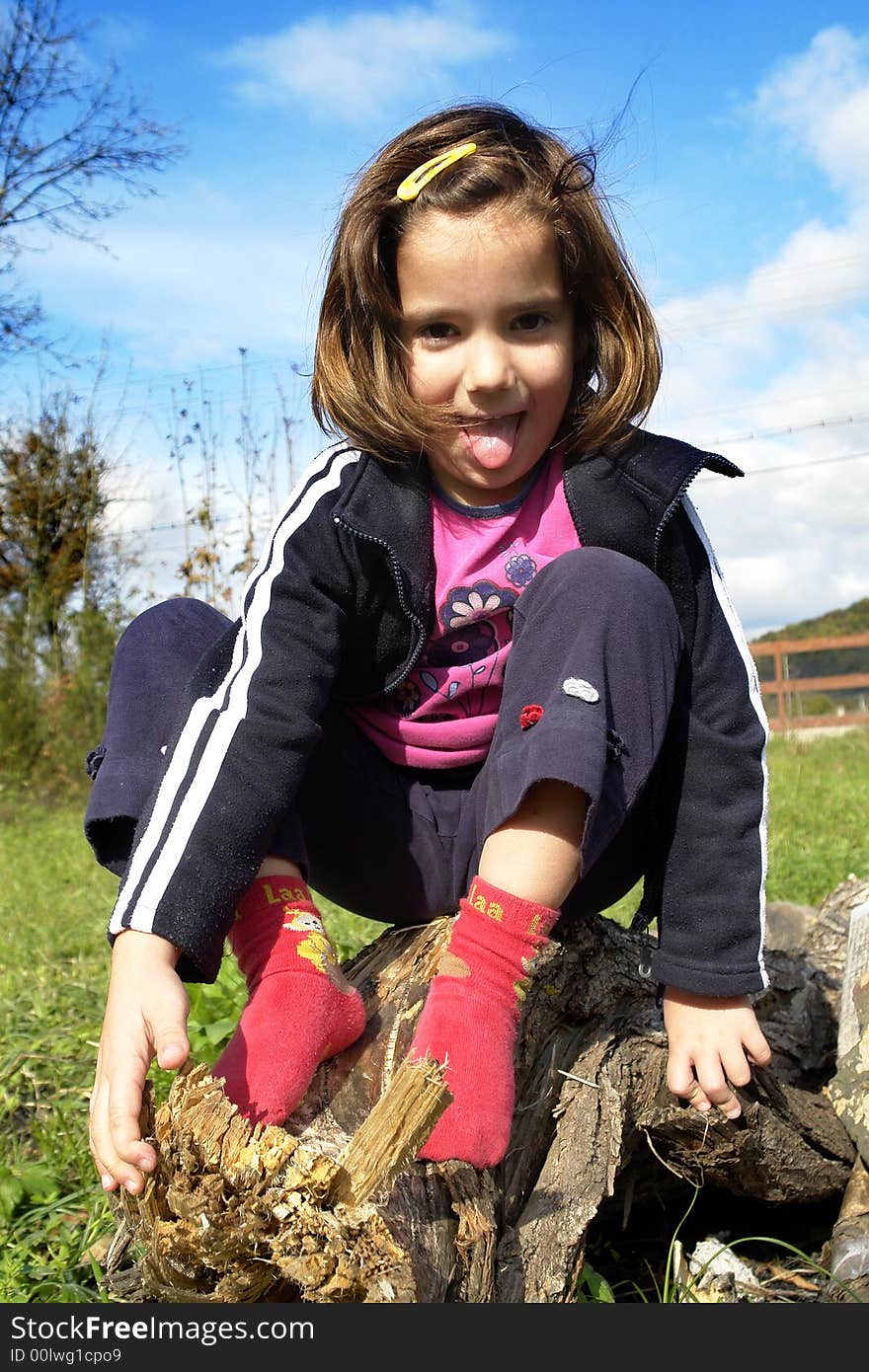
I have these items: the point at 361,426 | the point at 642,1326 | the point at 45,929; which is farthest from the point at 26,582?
the point at 642,1326

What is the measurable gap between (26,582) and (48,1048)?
834 cm

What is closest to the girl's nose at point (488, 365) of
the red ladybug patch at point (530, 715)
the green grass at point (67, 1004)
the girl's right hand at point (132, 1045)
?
the red ladybug patch at point (530, 715)

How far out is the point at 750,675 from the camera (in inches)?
74.8

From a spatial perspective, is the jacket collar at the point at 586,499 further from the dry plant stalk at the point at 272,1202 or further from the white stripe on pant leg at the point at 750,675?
the dry plant stalk at the point at 272,1202

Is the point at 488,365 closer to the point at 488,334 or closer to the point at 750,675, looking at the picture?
the point at 488,334

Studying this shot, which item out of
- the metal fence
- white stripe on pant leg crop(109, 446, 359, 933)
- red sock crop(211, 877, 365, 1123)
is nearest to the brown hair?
white stripe on pant leg crop(109, 446, 359, 933)

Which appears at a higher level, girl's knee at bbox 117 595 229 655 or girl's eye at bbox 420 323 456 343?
girl's eye at bbox 420 323 456 343

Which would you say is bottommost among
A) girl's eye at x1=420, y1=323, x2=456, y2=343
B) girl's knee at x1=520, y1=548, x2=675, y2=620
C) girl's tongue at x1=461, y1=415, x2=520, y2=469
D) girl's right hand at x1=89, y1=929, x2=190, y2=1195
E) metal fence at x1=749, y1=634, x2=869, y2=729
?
girl's right hand at x1=89, y1=929, x2=190, y2=1195

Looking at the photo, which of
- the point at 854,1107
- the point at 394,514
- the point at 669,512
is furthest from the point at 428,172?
the point at 854,1107

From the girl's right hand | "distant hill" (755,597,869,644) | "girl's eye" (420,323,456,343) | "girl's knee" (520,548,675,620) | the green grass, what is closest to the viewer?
the girl's right hand

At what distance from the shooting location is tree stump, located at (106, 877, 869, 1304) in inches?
44.8

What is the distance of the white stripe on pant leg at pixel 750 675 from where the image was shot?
5.91 ft

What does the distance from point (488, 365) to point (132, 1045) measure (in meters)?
1.14

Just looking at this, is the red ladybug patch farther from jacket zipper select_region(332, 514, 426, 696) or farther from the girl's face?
the girl's face
